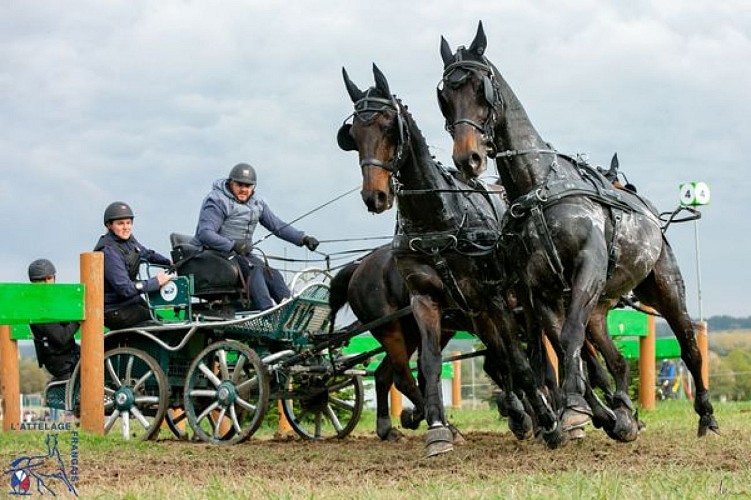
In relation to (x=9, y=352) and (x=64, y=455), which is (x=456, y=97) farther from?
(x=9, y=352)

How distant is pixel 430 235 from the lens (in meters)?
8.95

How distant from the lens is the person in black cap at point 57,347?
12.0 m

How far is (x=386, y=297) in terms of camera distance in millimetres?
10859

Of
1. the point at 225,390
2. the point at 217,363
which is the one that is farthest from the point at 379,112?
the point at 217,363

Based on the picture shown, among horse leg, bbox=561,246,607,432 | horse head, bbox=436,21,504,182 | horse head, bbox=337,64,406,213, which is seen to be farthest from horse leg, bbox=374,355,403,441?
horse head, bbox=436,21,504,182

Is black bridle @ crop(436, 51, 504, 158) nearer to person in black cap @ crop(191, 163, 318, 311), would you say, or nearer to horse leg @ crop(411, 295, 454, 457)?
horse leg @ crop(411, 295, 454, 457)

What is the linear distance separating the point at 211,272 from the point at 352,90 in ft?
9.54

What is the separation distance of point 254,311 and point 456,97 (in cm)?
372

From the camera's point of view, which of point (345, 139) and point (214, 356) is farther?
point (214, 356)

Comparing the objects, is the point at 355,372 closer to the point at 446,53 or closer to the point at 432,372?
the point at 432,372

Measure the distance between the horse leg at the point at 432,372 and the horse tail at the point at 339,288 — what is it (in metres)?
2.52

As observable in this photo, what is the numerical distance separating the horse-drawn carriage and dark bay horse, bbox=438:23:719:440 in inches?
102

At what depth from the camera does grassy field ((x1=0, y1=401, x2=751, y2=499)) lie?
6.00 metres

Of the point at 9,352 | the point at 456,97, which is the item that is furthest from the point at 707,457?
the point at 9,352
